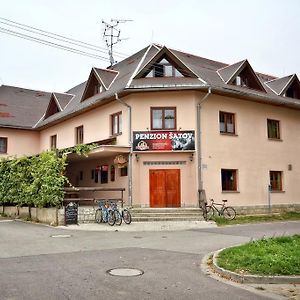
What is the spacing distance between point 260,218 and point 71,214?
10197 mm

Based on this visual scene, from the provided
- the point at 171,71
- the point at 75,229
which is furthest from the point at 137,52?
the point at 75,229

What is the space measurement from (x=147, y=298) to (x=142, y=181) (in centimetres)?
1575

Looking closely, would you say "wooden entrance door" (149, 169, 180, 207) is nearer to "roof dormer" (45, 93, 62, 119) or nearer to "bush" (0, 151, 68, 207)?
"bush" (0, 151, 68, 207)

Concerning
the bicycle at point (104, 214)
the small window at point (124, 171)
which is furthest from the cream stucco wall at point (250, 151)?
the bicycle at point (104, 214)

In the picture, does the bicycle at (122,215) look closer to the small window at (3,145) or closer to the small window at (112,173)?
the small window at (112,173)

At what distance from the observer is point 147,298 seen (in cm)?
634

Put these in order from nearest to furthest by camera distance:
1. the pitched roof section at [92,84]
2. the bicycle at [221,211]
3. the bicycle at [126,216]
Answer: the bicycle at [126,216], the bicycle at [221,211], the pitched roof section at [92,84]

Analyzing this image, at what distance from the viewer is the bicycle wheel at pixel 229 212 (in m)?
21.7

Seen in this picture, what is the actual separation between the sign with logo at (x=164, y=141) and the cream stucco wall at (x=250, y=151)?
936 mm

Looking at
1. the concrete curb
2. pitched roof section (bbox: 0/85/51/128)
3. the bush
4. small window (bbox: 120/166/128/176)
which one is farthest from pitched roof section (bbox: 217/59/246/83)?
the concrete curb

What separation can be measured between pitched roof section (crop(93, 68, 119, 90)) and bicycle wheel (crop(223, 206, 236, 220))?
10.4 metres

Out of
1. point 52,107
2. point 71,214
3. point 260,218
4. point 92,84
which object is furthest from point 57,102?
→ point 260,218

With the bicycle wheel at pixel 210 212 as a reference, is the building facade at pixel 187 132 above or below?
above

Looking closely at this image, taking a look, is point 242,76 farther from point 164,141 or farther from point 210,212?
point 210,212
